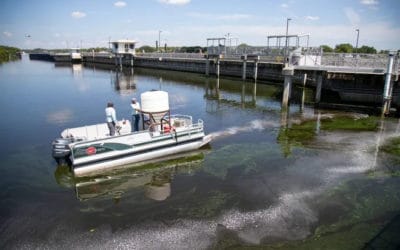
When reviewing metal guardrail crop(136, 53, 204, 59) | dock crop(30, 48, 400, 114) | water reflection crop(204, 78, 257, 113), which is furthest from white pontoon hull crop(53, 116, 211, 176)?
metal guardrail crop(136, 53, 204, 59)

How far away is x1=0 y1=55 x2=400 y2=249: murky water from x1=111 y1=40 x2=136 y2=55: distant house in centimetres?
6311

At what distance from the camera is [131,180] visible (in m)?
13.5

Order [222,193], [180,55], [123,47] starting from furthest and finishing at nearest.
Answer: [123,47] < [180,55] < [222,193]

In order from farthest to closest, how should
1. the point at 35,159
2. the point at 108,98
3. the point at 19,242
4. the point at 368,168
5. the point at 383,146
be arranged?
the point at 108,98
the point at 383,146
the point at 35,159
the point at 368,168
the point at 19,242

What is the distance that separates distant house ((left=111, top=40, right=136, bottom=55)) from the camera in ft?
268

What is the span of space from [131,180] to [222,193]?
13.8 ft

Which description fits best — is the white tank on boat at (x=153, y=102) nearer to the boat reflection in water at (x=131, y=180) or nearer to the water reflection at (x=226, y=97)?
the boat reflection in water at (x=131, y=180)

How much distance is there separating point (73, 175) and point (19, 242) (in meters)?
4.96

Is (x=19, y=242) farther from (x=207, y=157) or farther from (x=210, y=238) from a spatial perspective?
(x=207, y=157)

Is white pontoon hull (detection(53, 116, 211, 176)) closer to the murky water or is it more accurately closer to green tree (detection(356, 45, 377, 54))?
the murky water

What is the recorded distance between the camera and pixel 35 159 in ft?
51.7

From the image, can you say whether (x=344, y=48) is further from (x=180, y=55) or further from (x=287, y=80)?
(x=287, y=80)

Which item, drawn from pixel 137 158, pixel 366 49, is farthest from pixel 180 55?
pixel 137 158

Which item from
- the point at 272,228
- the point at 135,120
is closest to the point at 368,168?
the point at 272,228
